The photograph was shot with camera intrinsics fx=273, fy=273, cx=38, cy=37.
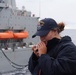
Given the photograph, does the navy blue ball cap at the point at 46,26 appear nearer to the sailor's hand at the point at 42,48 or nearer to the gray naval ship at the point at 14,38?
the sailor's hand at the point at 42,48

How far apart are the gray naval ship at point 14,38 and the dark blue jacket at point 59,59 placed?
9867mm

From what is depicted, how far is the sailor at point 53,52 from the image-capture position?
7.73 feet

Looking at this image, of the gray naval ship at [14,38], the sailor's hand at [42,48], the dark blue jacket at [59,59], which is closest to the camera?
the dark blue jacket at [59,59]

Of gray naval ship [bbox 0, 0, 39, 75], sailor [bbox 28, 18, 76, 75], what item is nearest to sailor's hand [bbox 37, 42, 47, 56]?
sailor [bbox 28, 18, 76, 75]

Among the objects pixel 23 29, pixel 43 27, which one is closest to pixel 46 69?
pixel 43 27

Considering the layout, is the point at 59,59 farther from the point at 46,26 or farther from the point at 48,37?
the point at 46,26

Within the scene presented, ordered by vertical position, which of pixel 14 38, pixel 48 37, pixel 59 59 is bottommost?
pixel 14 38

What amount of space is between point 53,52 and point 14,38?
464 inches

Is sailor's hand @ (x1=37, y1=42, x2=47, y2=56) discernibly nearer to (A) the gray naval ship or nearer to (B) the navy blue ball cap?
(B) the navy blue ball cap

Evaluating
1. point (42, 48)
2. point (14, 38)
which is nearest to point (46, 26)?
point (42, 48)

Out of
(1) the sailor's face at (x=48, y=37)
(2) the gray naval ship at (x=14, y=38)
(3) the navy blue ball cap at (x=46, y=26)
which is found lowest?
(2) the gray naval ship at (x=14, y=38)

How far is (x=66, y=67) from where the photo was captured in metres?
2.34

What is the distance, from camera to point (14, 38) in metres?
14.3

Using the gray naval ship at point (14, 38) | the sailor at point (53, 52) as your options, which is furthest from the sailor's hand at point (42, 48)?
the gray naval ship at point (14, 38)
